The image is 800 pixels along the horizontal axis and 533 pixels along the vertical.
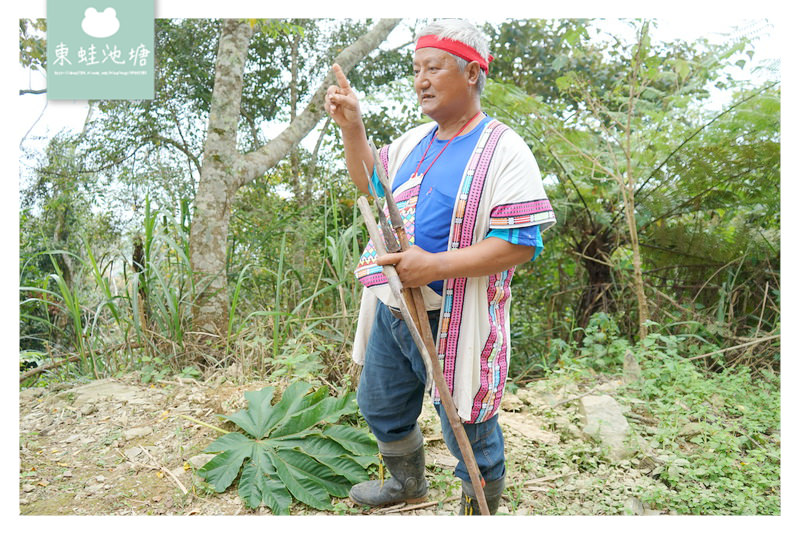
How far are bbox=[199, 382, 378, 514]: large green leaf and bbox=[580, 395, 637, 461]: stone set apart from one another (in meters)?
0.95

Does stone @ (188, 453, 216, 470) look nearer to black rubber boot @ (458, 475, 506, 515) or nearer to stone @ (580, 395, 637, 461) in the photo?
black rubber boot @ (458, 475, 506, 515)

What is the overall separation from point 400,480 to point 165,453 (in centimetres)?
97

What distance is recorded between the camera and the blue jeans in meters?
1.62

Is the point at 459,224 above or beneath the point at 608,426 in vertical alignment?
above

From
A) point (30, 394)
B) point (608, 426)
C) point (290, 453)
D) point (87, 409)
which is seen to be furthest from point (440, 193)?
point (30, 394)

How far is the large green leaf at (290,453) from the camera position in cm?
198

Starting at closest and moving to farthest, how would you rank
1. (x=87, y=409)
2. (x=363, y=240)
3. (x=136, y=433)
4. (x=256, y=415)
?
(x=256, y=415)
(x=136, y=433)
(x=87, y=409)
(x=363, y=240)

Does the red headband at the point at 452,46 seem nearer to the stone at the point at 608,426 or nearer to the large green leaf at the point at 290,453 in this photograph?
the large green leaf at the point at 290,453

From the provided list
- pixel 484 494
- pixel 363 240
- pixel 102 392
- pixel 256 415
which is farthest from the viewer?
pixel 363 240

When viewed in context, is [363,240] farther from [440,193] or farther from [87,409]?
[440,193]

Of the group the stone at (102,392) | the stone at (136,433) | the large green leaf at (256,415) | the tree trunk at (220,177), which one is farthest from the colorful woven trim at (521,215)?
the tree trunk at (220,177)

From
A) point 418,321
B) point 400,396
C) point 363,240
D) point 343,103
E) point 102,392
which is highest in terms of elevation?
point 343,103

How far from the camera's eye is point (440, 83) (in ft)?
4.91
